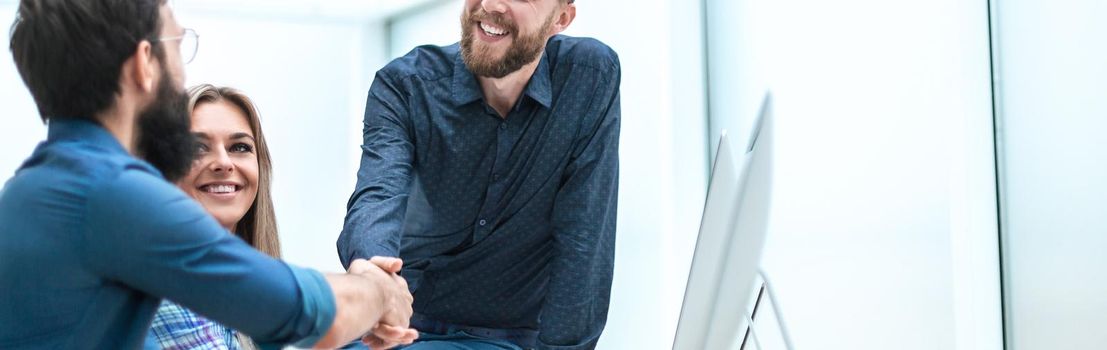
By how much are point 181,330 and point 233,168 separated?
1.71 feet

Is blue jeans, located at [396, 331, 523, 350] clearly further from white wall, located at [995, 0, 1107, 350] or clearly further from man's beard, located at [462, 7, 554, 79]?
white wall, located at [995, 0, 1107, 350]

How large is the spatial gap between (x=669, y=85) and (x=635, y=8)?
0.31 metres

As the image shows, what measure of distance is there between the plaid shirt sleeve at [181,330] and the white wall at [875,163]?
199 centimetres

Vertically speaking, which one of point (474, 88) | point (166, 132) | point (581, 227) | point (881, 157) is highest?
point (166, 132)

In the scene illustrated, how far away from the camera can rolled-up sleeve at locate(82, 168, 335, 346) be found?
4.28 feet

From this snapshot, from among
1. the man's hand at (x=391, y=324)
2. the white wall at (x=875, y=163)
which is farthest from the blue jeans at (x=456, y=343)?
the white wall at (x=875, y=163)

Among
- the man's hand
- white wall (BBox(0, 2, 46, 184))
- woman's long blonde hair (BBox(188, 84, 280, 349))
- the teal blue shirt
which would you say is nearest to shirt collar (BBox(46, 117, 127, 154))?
the teal blue shirt

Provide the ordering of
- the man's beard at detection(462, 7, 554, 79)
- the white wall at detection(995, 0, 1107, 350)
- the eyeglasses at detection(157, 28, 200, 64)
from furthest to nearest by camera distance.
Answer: the white wall at detection(995, 0, 1107, 350) < the man's beard at detection(462, 7, 554, 79) < the eyeglasses at detection(157, 28, 200, 64)

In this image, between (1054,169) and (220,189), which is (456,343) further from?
(1054,169)

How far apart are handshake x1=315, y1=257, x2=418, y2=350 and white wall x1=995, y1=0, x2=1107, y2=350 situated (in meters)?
1.78

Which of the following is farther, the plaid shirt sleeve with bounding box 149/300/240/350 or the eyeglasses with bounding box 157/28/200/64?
the plaid shirt sleeve with bounding box 149/300/240/350

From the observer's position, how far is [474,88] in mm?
2811

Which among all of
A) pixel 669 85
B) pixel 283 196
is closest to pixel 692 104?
pixel 669 85

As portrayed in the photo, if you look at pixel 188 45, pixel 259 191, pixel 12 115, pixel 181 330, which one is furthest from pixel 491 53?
pixel 12 115
